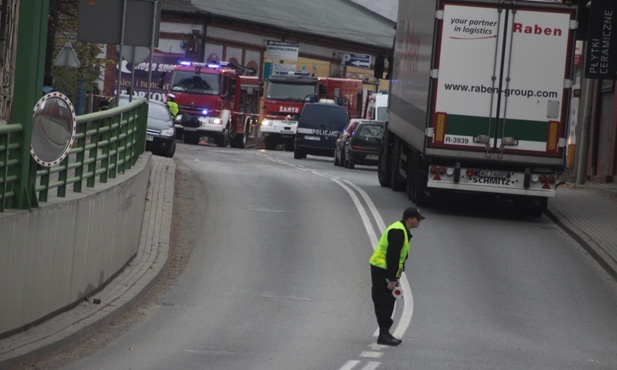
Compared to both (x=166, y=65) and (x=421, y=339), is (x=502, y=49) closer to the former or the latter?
(x=421, y=339)

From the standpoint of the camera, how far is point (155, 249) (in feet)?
57.7

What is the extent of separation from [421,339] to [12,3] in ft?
63.4

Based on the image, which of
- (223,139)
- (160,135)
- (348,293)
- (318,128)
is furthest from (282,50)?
(348,293)

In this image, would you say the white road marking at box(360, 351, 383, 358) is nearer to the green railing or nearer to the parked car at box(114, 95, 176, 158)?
the green railing

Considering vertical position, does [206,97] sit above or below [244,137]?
above

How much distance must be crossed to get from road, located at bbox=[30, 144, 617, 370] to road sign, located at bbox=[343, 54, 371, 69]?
5101 cm

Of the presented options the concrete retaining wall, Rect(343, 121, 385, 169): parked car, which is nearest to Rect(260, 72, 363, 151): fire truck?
Rect(343, 121, 385, 169): parked car

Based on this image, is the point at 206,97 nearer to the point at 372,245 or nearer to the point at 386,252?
the point at 372,245

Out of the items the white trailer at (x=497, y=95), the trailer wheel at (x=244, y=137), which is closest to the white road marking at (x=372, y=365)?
the white trailer at (x=497, y=95)

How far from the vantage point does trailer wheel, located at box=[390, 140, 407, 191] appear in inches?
1058

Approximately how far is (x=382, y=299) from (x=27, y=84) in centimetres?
411

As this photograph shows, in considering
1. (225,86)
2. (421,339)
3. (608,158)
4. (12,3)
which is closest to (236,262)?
(421,339)

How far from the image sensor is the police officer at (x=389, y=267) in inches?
493

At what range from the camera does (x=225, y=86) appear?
4959 cm
